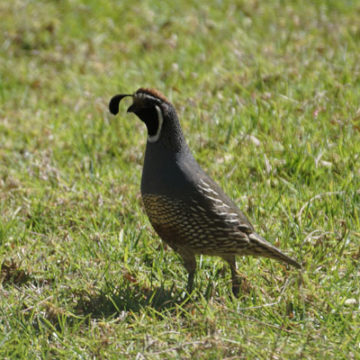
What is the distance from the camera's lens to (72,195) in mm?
6191

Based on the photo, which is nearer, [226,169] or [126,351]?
[126,351]

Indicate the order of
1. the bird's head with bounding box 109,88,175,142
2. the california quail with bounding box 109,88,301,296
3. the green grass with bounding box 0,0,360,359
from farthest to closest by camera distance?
the bird's head with bounding box 109,88,175,142 < the california quail with bounding box 109,88,301,296 < the green grass with bounding box 0,0,360,359

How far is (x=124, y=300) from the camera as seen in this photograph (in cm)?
474

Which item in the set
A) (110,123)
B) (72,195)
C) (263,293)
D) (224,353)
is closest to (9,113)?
(110,123)

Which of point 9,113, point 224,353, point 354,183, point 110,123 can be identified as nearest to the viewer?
point 224,353

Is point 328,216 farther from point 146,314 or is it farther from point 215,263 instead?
point 146,314

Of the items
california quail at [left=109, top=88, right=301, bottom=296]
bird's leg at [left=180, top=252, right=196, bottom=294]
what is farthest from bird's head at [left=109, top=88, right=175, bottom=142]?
bird's leg at [left=180, top=252, right=196, bottom=294]

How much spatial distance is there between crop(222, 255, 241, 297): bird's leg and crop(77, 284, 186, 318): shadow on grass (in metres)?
0.34

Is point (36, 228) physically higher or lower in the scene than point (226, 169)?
lower

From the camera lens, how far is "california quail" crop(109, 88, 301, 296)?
4.69m

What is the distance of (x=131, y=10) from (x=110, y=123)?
10.6 feet

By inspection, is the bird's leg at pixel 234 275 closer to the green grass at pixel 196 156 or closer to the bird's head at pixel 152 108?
the green grass at pixel 196 156

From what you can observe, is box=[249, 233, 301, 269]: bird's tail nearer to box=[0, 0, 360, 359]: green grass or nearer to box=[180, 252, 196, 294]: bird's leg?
box=[0, 0, 360, 359]: green grass

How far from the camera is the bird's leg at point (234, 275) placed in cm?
476
